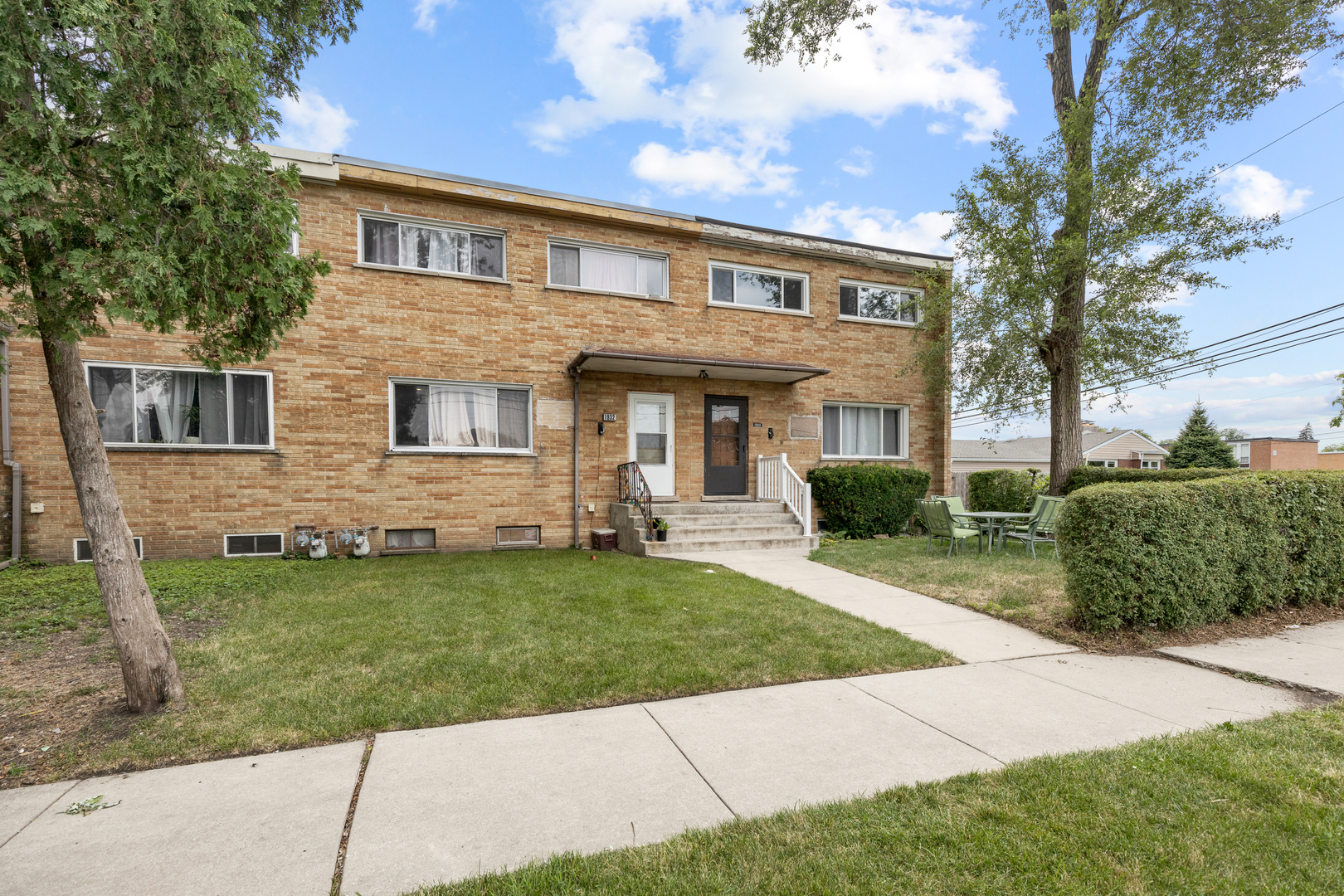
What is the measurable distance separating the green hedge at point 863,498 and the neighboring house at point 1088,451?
105 ft

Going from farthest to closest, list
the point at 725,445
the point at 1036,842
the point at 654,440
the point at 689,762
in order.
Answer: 1. the point at 725,445
2. the point at 654,440
3. the point at 689,762
4. the point at 1036,842

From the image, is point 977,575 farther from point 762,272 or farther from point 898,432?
point 762,272

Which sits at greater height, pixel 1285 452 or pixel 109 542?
pixel 1285 452

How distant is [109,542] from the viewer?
3.56 meters

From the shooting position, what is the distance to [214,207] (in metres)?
3.17

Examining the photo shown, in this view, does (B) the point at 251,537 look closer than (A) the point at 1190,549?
No

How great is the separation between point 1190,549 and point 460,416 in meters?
10.0

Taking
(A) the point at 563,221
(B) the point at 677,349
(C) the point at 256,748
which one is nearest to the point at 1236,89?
(B) the point at 677,349

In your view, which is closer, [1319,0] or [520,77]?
[1319,0]

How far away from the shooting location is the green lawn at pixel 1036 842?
2.08 meters

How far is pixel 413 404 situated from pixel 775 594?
23.4 feet

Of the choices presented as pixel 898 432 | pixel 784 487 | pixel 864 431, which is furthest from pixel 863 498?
pixel 898 432

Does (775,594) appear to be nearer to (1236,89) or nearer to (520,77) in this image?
(520,77)

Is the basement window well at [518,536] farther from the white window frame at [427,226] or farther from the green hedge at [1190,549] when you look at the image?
the green hedge at [1190,549]
